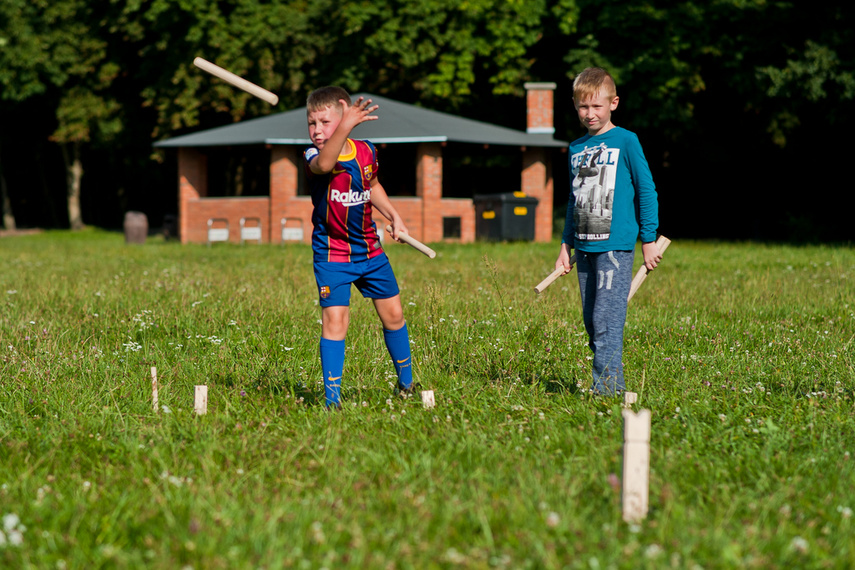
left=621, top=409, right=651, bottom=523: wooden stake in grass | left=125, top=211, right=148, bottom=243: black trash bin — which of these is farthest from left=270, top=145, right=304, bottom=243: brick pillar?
left=621, top=409, right=651, bottom=523: wooden stake in grass

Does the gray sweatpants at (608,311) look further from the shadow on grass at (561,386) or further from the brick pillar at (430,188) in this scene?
the brick pillar at (430,188)

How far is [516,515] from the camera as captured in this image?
298cm

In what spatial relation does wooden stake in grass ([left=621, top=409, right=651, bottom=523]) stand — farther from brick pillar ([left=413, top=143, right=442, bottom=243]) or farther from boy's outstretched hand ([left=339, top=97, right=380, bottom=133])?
brick pillar ([left=413, top=143, right=442, bottom=243])

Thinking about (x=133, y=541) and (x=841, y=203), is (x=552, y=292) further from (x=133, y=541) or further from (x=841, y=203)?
(x=841, y=203)

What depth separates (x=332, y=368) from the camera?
15.4ft

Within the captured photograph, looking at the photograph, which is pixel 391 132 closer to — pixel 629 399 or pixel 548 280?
pixel 548 280

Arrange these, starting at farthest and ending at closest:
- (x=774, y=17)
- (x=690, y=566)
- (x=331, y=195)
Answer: (x=774, y=17), (x=331, y=195), (x=690, y=566)

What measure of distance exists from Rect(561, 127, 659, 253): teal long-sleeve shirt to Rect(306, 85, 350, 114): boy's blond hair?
1.43m

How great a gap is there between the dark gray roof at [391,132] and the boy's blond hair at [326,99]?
1973 cm

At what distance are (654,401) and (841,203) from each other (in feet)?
93.0

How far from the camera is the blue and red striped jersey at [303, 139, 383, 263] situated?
4625 millimetres

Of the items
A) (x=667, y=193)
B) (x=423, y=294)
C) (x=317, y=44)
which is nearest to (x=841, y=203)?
(x=667, y=193)

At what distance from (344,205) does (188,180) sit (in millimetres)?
23686

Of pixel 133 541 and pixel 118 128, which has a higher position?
pixel 118 128
